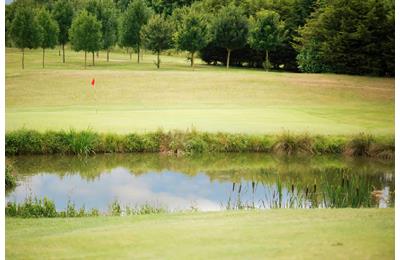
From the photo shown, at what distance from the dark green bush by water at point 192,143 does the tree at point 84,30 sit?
0.97m

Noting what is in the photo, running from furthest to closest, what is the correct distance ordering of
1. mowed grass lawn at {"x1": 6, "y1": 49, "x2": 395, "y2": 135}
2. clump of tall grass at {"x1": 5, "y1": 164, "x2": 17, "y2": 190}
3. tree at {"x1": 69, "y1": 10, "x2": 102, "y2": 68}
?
mowed grass lawn at {"x1": 6, "y1": 49, "x2": 395, "y2": 135} < tree at {"x1": 69, "y1": 10, "x2": 102, "y2": 68} < clump of tall grass at {"x1": 5, "y1": 164, "x2": 17, "y2": 190}

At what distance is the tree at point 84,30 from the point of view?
5227 mm

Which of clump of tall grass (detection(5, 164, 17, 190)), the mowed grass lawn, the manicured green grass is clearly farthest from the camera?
the mowed grass lawn

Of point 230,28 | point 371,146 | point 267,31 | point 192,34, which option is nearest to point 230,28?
point 230,28

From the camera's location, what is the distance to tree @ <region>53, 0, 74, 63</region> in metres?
5.15

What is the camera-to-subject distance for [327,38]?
17.8ft

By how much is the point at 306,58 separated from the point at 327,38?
10.1 inches

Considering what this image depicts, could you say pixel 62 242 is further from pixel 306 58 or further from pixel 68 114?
pixel 306 58

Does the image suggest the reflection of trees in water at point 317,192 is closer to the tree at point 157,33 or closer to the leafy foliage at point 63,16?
the tree at point 157,33

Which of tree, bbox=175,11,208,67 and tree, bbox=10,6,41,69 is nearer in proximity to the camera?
tree, bbox=10,6,41,69

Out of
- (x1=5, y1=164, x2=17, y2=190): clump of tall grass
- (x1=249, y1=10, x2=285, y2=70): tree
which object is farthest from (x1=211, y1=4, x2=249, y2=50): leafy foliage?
(x1=5, y1=164, x2=17, y2=190): clump of tall grass

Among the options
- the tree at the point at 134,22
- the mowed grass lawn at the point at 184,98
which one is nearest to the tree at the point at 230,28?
the mowed grass lawn at the point at 184,98

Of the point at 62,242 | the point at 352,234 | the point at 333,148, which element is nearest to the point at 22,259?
the point at 62,242

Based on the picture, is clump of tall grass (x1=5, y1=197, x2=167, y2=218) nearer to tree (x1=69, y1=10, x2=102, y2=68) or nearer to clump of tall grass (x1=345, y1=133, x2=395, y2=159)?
tree (x1=69, y1=10, x2=102, y2=68)
